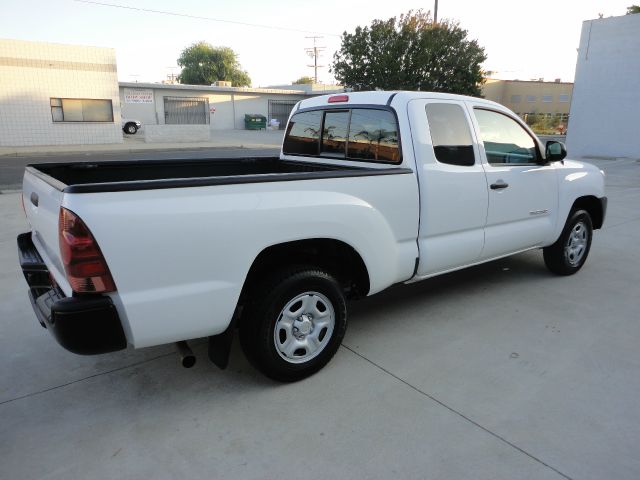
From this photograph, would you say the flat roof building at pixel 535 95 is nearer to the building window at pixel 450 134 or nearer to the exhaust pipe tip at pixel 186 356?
the building window at pixel 450 134

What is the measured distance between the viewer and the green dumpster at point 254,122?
40497mm

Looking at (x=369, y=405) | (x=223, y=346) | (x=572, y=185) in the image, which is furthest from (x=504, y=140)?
(x=223, y=346)

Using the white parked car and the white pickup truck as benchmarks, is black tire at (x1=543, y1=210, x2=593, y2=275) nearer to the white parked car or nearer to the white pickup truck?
the white pickup truck

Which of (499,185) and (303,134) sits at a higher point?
(303,134)

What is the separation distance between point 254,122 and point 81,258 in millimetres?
39847

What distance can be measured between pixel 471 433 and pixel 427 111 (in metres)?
2.30

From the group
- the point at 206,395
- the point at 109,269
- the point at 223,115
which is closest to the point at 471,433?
the point at 206,395

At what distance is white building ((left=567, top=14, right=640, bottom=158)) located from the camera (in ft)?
61.3

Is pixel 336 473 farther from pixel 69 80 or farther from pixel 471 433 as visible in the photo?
pixel 69 80

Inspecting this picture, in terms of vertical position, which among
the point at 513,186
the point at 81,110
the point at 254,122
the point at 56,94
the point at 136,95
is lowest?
the point at 254,122

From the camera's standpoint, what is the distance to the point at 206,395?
3.01 meters

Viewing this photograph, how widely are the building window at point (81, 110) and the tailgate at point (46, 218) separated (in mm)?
23483

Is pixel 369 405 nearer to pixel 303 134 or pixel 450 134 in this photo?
pixel 450 134

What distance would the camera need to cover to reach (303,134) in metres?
4.61
